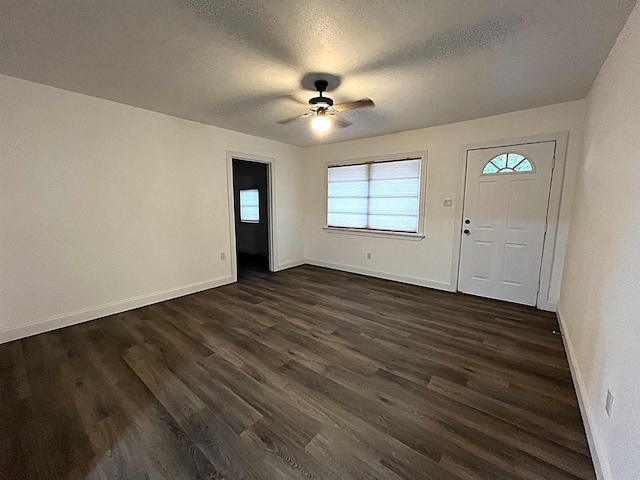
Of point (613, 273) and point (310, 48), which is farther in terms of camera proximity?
point (310, 48)

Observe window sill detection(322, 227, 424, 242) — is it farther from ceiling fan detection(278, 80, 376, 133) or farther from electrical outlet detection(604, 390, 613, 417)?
electrical outlet detection(604, 390, 613, 417)

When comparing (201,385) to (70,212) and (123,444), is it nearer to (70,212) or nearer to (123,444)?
(123,444)

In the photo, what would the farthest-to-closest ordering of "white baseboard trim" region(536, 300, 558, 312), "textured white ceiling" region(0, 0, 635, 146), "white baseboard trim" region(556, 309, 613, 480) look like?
"white baseboard trim" region(536, 300, 558, 312)
"textured white ceiling" region(0, 0, 635, 146)
"white baseboard trim" region(556, 309, 613, 480)

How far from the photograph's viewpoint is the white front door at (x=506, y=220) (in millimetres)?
3271

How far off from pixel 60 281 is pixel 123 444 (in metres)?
2.22

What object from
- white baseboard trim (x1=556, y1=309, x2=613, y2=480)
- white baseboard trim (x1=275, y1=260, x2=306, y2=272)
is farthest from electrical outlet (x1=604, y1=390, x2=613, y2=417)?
white baseboard trim (x1=275, y1=260, x2=306, y2=272)

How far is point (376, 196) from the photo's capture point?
468 centimetres

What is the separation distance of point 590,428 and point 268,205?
15.4ft

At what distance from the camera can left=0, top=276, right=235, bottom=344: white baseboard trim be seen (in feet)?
8.64

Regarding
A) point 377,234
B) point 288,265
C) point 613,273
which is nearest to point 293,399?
point 613,273

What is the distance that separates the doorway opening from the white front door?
3831 mm

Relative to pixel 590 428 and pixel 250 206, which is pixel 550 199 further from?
pixel 250 206

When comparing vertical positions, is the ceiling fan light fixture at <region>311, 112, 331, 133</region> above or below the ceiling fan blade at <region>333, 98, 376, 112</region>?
below

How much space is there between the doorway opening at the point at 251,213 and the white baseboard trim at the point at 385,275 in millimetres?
1218
